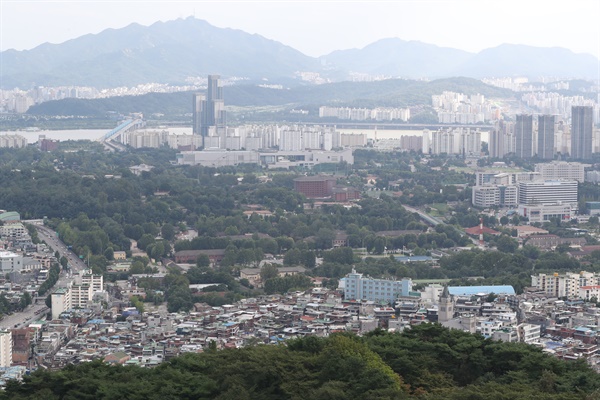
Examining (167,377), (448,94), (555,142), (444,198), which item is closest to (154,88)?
(448,94)

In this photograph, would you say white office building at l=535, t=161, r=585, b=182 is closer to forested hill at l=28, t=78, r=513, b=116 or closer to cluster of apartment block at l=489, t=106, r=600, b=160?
cluster of apartment block at l=489, t=106, r=600, b=160

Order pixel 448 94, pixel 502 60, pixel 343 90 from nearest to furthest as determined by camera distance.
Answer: pixel 448 94, pixel 343 90, pixel 502 60

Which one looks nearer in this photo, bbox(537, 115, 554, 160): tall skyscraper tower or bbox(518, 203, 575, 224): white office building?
bbox(518, 203, 575, 224): white office building

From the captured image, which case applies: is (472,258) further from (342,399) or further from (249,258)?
(342,399)

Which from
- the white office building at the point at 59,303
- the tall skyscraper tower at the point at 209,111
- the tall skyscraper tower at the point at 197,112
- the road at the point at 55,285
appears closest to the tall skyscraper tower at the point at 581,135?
the tall skyscraper tower at the point at 209,111

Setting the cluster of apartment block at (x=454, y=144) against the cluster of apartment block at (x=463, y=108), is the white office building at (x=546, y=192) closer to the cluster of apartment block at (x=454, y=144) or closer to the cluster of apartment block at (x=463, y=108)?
the cluster of apartment block at (x=454, y=144)

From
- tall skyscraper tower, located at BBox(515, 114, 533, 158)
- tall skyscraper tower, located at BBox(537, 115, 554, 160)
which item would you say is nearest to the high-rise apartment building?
tall skyscraper tower, located at BBox(537, 115, 554, 160)
